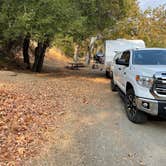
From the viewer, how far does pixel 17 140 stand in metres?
5.63

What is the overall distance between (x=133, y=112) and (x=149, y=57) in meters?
1.99

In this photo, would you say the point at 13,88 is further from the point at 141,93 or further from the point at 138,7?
the point at 138,7

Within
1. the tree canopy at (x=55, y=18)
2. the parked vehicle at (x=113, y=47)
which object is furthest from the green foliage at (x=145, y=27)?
the tree canopy at (x=55, y=18)

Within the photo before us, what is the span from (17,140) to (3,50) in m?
16.4

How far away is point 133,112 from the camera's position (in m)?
7.17

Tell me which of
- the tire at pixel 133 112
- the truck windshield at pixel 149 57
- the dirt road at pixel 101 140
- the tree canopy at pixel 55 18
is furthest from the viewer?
the tree canopy at pixel 55 18

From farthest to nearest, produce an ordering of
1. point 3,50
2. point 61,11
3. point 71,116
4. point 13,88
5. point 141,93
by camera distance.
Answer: point 3,50
point 61,11
point 13,88
point 71,116
point 141,93

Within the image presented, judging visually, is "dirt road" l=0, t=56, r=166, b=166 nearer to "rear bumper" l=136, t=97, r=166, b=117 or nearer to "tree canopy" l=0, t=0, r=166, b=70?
"rear bumper" l=136, t=97, r=166, b=117

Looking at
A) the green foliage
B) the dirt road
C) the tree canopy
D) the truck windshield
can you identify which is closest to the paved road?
the dirt road

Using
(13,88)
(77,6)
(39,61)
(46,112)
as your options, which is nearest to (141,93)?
(46,112)

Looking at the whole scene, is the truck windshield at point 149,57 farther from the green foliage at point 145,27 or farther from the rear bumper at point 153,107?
the green foliage at point 145,27

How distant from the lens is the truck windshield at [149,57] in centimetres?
807

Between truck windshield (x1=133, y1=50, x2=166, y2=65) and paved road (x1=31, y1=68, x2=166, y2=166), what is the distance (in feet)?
5.02

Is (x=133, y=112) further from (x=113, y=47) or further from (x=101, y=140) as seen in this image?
(x=113, y=47)
